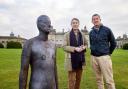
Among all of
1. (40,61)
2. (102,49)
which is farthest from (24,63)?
(102,49)

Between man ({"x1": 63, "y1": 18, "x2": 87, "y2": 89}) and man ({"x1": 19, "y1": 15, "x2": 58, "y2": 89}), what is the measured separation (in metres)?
4.87

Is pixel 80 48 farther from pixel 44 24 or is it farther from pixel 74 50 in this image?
pixel 44 24

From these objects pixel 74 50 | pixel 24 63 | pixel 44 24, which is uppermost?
pixel 44 24

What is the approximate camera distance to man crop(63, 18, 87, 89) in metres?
10.6

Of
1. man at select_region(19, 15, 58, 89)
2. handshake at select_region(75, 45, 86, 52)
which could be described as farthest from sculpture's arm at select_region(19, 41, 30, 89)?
handshake at select_region(75, 45, 86, 52)

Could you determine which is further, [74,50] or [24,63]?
[74,50]

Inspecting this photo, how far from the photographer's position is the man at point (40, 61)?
5.59m

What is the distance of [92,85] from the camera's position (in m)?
14.5

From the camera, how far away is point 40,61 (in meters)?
5.61

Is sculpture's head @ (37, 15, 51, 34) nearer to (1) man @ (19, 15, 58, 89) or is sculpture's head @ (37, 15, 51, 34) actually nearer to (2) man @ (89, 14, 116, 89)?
(1) man @ (19, 15, 58, 89)

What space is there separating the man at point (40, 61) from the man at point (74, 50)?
487 centimetres

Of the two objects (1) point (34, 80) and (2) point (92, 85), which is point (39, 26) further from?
(2) point (92, 85)

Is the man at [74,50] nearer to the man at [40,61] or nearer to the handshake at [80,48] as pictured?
the handshake at [80,48]

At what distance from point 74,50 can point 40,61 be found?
4970 mm
